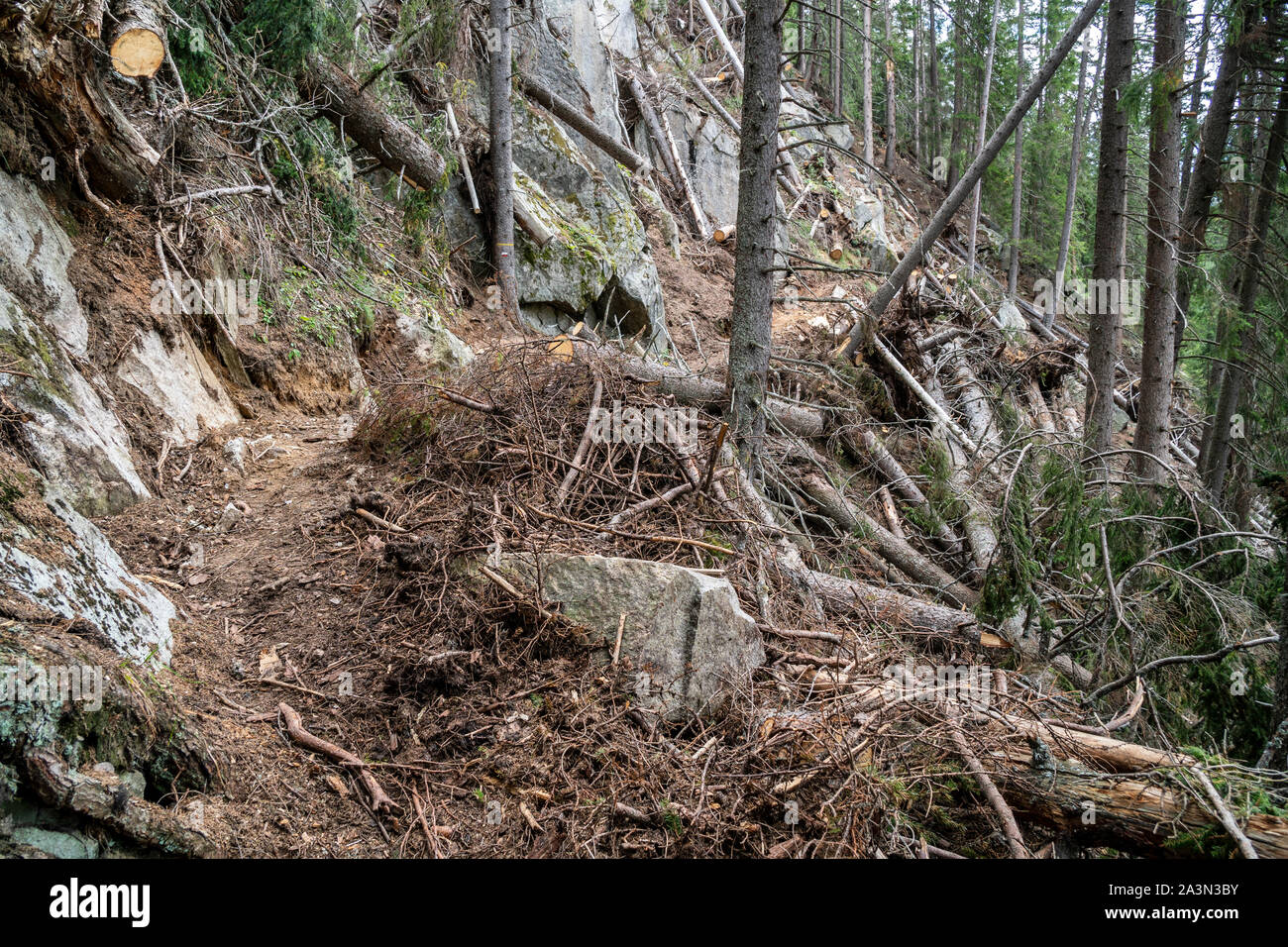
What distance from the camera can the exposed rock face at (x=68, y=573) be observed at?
9.67 feet

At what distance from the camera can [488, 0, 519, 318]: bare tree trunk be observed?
379 inches

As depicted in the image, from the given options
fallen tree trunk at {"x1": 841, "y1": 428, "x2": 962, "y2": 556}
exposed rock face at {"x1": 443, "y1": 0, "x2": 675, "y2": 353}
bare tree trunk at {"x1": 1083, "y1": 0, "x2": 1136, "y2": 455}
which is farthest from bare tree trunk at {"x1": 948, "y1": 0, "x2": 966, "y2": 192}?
fallen tree trunk at {"x1": 841, "y1": 428, "x2": 962, "y2": 556}

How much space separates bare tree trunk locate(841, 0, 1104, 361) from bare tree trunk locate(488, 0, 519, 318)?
4.75 m

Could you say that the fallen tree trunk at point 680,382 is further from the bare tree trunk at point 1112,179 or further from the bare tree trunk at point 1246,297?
the bare tree trunk at point 1246,297

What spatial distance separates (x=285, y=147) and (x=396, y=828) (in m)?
7.06

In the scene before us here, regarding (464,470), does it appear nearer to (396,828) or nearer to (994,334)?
(396,828)

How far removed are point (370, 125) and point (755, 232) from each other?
603 cm

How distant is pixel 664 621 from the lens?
4129 mm

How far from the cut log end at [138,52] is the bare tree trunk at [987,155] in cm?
634

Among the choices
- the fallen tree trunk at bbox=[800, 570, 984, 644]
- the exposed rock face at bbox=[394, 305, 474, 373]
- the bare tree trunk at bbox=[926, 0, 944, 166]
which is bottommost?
the fallen tree trunk at bbox=[800, 570, 984, 644]

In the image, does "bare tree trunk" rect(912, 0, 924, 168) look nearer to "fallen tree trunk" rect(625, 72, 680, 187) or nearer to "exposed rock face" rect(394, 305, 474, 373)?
"fallen tree trunk" rect(625, 72, 680, 187)

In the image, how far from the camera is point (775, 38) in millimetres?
5488

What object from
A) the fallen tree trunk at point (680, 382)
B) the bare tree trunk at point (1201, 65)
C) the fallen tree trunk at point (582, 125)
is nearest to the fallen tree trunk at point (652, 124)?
the fallen tree trunk at point (582, 125)

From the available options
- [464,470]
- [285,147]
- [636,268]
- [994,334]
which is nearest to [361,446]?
[464,470]
